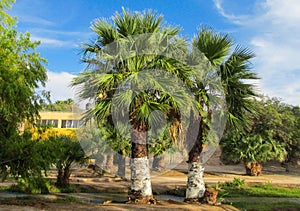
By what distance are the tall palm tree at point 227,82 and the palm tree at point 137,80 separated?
0.97 meters

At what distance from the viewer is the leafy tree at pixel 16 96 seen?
7.09 metres

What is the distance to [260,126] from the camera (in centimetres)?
2759

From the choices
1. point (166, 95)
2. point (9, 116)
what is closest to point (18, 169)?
point (9, 116)

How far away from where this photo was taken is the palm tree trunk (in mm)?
10539

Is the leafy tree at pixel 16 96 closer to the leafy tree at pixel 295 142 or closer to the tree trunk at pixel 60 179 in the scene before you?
the tree trunk at pixel 60 179

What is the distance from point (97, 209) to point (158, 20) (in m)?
6.04

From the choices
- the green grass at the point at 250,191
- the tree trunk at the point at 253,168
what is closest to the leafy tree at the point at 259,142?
the tree trunk at the point at 253,168

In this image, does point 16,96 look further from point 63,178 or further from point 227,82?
point 63,178

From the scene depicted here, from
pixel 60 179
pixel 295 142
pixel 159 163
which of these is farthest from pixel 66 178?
pixel 295 142

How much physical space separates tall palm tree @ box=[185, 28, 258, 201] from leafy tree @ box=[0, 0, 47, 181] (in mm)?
5321

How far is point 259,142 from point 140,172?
726 inches

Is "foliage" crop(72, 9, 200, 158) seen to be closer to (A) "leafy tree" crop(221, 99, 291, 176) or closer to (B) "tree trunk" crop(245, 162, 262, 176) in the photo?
(A) "leafy tree" crop(221, 99, 291, 176)

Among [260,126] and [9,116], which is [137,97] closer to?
[9,116]

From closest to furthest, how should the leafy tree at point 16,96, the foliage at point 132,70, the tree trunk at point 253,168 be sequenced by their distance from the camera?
the leafy tree at point 16,96 → the foliage at point 132,70 → the tree trunk at point 253,168
